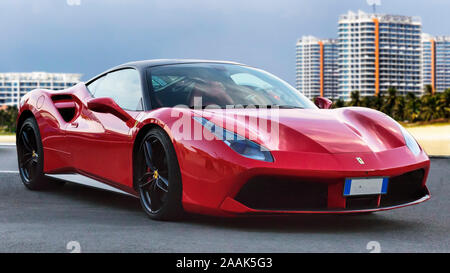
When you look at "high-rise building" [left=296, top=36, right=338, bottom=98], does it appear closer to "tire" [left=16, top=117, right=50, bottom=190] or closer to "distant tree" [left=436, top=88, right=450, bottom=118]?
"distant tree" [left=436, top=88, right=450, bottom=118]

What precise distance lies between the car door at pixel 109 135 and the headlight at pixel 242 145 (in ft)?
3.21

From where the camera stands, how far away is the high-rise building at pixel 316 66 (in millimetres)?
188375

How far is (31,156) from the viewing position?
7.02m

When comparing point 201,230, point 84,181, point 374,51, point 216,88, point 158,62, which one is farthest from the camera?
point 374,51

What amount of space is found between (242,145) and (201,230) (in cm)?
65

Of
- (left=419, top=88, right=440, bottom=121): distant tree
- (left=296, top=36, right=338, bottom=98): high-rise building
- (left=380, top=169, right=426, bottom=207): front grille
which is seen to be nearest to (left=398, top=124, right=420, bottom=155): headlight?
(left=380, top=169, right=426, bottom=207): front grille

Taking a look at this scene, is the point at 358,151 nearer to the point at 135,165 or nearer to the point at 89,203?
the point at 135,165

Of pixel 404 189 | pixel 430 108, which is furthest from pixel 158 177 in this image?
pixel 430 108

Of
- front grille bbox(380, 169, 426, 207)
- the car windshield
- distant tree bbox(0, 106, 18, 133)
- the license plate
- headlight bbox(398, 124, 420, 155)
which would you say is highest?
the car windshield

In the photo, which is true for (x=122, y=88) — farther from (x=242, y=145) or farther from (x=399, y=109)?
(x=399, y=109)

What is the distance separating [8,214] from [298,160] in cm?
250

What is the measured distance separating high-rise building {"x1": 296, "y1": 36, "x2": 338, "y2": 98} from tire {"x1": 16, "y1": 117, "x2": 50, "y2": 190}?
18189 cm

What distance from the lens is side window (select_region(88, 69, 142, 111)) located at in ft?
18.0
